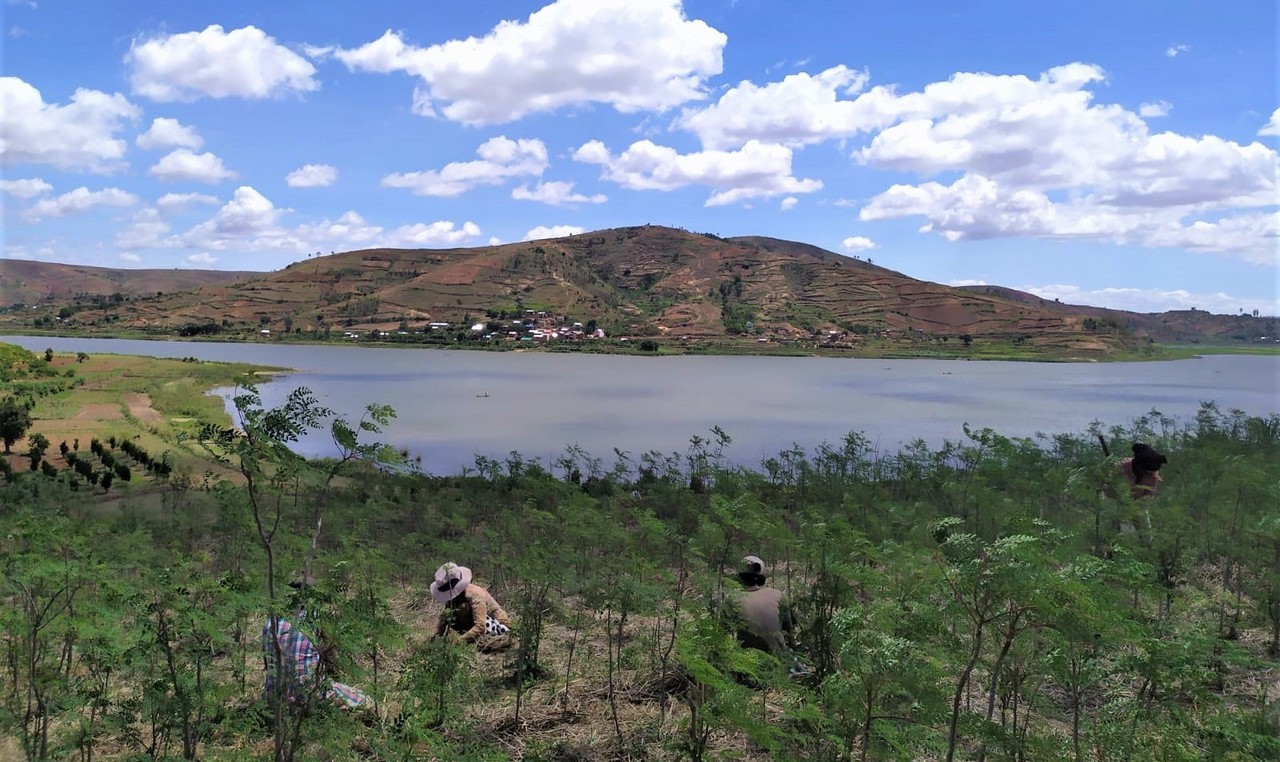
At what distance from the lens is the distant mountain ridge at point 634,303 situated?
132375mm

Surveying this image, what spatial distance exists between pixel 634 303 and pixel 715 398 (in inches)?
4869

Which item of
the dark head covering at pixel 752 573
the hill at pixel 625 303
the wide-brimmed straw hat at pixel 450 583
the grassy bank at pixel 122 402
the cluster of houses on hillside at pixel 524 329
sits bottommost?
the grassy bank at pixel 122 402

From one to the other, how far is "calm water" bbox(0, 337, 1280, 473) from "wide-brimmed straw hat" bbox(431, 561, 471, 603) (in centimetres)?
1733

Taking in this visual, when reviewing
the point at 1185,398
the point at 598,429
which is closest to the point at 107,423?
the point at 598,429

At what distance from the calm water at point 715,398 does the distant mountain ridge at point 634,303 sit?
1665 inches

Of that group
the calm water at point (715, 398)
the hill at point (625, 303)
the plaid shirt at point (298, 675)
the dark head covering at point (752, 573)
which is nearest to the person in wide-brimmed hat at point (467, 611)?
the plaid shirt at point (298, 675)

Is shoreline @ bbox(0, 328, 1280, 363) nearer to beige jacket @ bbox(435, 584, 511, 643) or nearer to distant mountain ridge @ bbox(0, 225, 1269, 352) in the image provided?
distant mountain ridge @ bbox(0, 225, 1269, 352)

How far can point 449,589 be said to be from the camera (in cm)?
720

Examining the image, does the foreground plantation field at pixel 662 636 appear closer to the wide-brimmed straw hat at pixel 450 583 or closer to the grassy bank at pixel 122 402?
the wide-brimmed straw hat at pixel 450 583

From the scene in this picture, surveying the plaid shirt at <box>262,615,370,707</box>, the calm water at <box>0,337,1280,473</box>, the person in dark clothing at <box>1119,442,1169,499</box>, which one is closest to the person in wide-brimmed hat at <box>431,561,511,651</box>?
the plaid shirt at <box>262,615,370,707</box>

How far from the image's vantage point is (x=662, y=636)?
783 cm

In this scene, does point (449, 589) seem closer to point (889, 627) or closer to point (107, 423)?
point (889, 627)

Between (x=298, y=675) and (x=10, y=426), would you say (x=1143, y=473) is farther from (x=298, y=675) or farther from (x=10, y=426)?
(x=10, y=426)

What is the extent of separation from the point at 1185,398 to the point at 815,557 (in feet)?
190
